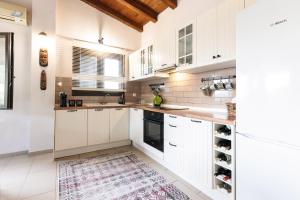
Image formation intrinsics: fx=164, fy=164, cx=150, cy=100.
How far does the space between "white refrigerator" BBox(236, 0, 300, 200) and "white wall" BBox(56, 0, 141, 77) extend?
317cm

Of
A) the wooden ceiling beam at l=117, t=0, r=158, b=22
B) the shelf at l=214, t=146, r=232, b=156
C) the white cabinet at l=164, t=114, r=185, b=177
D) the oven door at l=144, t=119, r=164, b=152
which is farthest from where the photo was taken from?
the wooden ceiling beam at l=117, t=0, r=158, b=22

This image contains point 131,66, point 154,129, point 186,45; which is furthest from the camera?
point 131,66

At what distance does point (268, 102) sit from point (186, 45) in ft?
5.10

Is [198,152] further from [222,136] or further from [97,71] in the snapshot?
[97,71]

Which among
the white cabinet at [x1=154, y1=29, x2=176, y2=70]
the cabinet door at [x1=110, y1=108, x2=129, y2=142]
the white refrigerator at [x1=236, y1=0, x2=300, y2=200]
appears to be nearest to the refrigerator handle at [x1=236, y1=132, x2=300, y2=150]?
the white refrigerator at [x1=236, y1=0, x2=300, y2=200]

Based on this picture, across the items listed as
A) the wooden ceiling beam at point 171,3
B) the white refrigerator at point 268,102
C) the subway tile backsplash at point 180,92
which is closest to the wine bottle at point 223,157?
the white refrigerator at point 268,102

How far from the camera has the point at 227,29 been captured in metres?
1.81

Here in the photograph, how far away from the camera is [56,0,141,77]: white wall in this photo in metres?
3.36

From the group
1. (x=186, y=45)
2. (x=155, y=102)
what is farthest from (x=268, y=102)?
(x=155, y=102)

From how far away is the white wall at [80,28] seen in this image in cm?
336

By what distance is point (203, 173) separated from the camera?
179 centimetres

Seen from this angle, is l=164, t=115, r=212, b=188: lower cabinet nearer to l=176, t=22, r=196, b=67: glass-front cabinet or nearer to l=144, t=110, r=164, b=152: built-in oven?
l=144, t=110, r=164, b=152: built-in oven

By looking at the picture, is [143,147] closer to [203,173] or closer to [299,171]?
[203,173]

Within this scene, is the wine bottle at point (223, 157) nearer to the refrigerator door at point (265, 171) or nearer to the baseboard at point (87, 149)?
the refrigerator door at point (265, 171)
